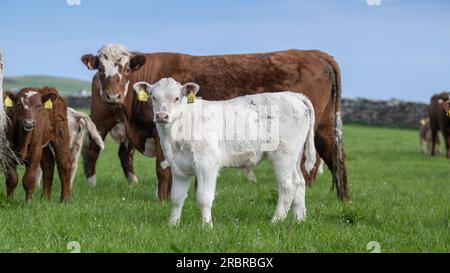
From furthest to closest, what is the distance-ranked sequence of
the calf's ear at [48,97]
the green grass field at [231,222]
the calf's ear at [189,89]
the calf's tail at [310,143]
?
the calf's ear at [48,97] < the calf's tail at [310,143] < the calf's ear at [189,89] < the green grass field at [231,222]

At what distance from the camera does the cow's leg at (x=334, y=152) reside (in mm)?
10375

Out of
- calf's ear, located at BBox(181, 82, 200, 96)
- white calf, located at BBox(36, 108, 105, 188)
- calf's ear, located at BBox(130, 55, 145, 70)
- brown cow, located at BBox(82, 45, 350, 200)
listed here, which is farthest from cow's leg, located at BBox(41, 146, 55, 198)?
calf's ear, located at BBox(181, 82, 200, 96)

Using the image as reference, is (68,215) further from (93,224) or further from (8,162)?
(8,162)

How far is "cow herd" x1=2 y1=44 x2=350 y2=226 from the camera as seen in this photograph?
760 cm

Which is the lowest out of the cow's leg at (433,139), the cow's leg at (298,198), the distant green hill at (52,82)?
the distant green hill at (52,82)

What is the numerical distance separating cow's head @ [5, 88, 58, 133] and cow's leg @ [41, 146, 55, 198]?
0.89 meters

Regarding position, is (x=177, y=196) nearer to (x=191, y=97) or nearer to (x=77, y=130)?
(x=191, y=97)

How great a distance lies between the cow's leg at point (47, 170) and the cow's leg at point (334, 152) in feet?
12.9

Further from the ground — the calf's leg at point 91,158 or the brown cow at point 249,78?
the brown cow at point 249,78

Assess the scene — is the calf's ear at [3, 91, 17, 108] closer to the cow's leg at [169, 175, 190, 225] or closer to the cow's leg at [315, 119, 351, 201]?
the cow's leg at [169, 175, 190, 225]

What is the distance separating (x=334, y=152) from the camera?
415 inches

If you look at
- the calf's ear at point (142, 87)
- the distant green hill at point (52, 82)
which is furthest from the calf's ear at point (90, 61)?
the distant green hill at point (52, 82)

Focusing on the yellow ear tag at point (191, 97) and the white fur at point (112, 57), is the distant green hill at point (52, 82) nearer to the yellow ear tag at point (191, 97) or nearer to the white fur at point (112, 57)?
the white fur at point (112, 57)

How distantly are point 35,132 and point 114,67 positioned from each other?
5.29 ft
